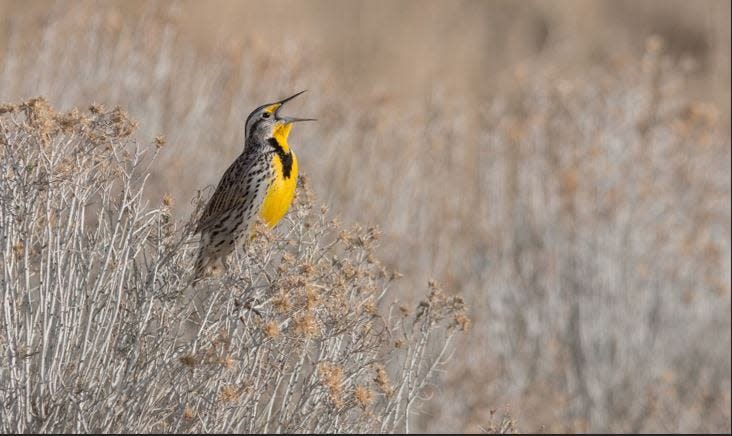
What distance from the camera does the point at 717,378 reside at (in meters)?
8.75

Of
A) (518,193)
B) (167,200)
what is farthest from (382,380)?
(518,193)

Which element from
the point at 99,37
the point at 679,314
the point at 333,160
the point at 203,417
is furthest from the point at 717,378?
the point at 203,417

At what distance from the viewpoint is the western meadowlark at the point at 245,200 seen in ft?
15.2

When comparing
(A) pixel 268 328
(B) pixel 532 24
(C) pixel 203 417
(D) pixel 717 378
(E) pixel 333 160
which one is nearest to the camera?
(A) pixel 268 328

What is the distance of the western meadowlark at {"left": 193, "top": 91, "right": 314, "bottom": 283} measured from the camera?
462 centimetres

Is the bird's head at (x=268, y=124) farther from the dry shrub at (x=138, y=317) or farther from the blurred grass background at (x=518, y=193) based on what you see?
the blurred grass background at (x=518, y=193)

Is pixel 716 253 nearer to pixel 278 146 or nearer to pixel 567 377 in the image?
pixel 567 377

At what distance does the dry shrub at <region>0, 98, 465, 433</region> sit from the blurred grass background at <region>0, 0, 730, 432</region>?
12.4 feet

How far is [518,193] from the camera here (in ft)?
32.1

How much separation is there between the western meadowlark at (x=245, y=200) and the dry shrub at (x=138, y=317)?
41 cm

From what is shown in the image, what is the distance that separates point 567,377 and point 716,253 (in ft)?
4.27

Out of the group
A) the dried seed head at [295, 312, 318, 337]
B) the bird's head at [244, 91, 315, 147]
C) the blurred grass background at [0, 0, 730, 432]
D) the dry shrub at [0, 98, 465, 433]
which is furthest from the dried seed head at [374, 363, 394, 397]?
the blurred grass background at [0, 0, 730, 432]

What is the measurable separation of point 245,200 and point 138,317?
83 cm

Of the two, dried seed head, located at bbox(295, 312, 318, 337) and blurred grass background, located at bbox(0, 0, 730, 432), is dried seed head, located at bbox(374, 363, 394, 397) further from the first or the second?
blurred grass background, located at bbox(0, 0, 730, 432)
